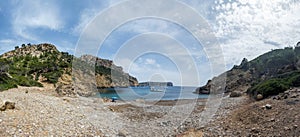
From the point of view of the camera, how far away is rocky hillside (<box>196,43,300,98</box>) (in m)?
23.8

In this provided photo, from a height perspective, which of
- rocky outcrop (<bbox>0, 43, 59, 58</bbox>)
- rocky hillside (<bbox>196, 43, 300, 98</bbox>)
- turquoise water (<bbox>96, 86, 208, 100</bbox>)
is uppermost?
rocky outcrop (<bbox>0, 43, 59, 58</bbox>)

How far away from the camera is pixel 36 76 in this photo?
5788 centimetres

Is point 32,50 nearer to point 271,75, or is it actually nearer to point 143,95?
point 143,95

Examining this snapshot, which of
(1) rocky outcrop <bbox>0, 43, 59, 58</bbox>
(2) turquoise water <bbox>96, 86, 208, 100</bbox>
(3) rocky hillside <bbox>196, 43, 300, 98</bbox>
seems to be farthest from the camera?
(1) rocky outcrop <bbox>0, 43, 59, 58</bbox>

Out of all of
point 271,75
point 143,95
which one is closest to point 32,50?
point 143,95

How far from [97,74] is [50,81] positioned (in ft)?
123

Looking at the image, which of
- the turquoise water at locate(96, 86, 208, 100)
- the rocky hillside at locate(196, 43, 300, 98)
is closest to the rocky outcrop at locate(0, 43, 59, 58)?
the turquoise water at locate(96, 86, 208, 100)

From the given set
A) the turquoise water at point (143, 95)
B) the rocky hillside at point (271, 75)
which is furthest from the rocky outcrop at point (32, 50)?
the rocky hillside at point (271, 75)

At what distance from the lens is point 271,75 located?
1930 inches

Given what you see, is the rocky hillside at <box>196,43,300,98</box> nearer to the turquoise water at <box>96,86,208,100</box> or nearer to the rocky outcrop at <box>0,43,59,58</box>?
the turquoise water at <box>96,86,208,100</box>

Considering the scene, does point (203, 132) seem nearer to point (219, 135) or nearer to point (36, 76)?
point (219, 135)

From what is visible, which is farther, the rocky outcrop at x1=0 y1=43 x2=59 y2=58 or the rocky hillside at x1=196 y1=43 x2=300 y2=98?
the rocky outcrop at x1=0 y1=43 x2=59 y2=58

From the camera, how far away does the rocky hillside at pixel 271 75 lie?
939 inches

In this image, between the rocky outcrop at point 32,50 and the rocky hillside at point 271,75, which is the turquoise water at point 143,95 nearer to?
the rocky hillside at point 271,75
